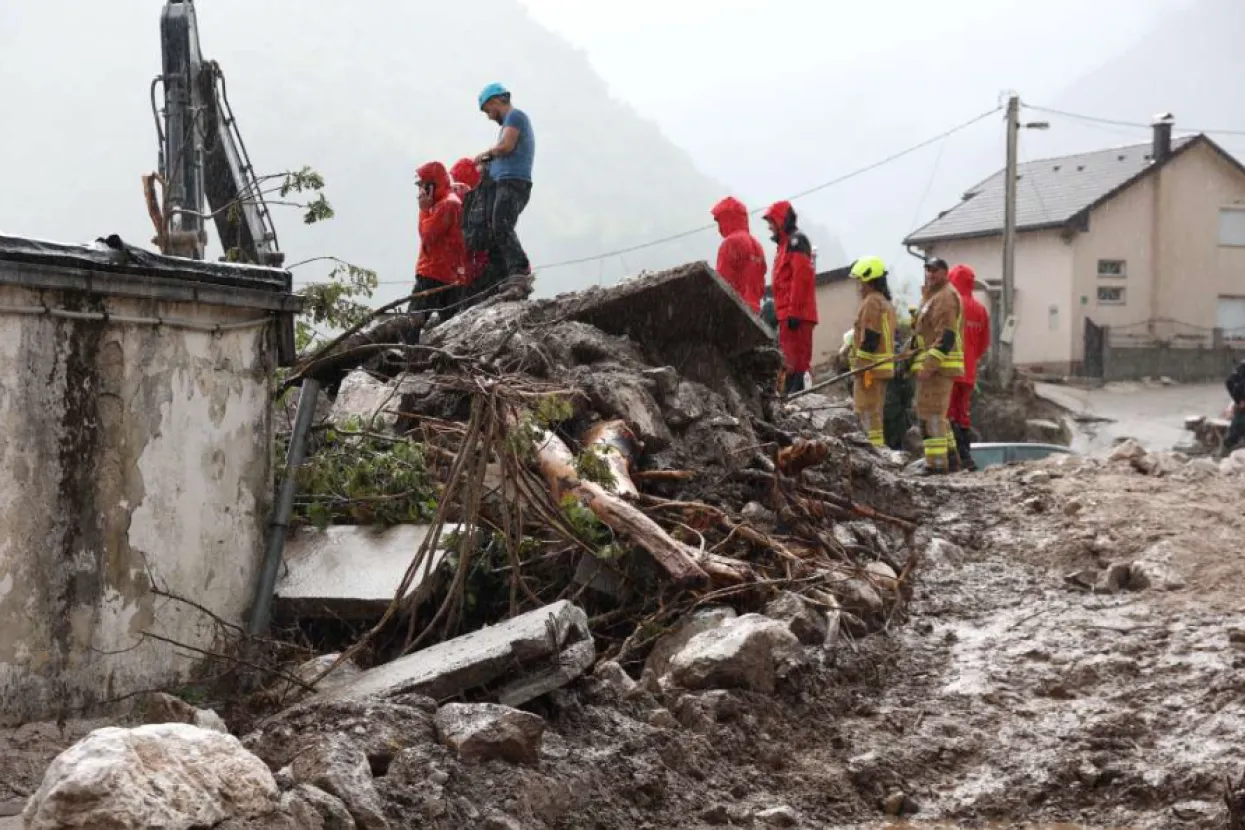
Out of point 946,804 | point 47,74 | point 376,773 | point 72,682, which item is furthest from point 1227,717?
point 47,74

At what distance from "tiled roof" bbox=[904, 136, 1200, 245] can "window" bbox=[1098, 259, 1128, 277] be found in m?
1.84

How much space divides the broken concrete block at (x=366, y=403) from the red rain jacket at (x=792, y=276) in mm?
4707

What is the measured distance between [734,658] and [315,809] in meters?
2.22

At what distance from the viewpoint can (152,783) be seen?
372 centimetres

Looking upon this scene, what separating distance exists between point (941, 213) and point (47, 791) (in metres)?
40.7

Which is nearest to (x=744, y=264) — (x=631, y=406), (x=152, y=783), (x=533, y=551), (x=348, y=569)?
(x=631, y=406)

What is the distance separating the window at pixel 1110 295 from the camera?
3938cm

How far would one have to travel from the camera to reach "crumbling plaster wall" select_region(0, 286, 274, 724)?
4.99 m

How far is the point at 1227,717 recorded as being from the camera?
577cm

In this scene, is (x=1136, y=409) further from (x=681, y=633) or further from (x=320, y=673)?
(x=320, y=673)

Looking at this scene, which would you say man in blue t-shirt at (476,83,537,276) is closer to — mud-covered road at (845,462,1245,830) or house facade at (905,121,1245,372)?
mud-covered road at (845,462,1245,830)

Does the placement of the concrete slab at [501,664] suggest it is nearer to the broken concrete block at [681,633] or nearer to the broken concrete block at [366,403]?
the broken concrete block at [681,633]

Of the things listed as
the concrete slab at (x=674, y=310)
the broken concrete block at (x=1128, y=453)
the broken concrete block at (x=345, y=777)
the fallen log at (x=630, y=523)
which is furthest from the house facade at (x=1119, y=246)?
the broken concrete block at (x=345, y=777)

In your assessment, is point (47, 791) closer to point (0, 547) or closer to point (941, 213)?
point (0, 547)
